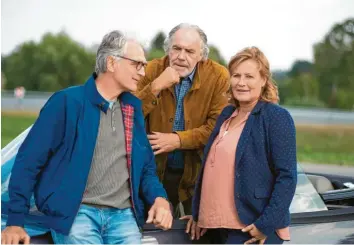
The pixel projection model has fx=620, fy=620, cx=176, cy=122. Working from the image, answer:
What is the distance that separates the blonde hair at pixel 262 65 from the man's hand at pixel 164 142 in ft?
1.98

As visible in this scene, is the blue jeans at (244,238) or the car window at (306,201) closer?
the blue jeans at (244,238)

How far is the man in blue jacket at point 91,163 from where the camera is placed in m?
2.42

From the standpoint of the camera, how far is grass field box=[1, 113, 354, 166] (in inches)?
513

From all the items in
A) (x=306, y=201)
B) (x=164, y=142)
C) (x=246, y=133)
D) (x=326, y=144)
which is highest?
(x=246, y=133)

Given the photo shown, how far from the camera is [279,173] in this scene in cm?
250

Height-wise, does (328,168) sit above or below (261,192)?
below

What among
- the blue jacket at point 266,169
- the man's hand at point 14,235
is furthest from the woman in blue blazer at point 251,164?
the man's hand at point 14,235

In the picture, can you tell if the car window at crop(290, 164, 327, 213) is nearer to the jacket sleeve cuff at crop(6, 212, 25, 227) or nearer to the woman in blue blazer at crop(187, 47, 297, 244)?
the woman in blue blazer at crop(187, 47, 297, 244)

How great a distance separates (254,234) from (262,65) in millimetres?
705

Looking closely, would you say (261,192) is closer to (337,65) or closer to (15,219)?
(15,219)

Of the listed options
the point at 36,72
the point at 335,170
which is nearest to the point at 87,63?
the point at 36,72

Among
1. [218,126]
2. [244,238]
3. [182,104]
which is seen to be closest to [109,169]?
[218,126]

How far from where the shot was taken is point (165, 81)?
3.08 meters

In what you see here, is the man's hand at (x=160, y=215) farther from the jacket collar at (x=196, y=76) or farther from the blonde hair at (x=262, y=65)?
the jacket collar at (x=196, y=76)
